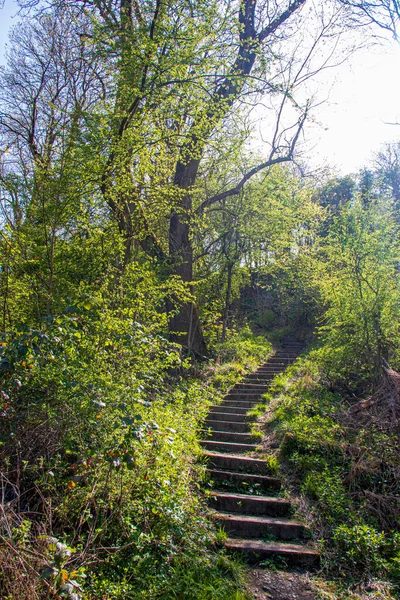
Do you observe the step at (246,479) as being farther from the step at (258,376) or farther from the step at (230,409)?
the step at (258,376)

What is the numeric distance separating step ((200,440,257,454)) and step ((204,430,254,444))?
24 centimetres

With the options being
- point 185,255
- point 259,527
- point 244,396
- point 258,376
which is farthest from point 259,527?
point 185,255

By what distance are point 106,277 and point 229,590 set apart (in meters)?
4.01

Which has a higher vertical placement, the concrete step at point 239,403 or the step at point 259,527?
the concrete step at point 239,403

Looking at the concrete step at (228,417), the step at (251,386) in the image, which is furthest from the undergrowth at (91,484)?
the step at (251,386)

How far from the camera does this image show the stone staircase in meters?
4.81

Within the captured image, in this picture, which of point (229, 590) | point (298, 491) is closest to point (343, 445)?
point (298, 491)

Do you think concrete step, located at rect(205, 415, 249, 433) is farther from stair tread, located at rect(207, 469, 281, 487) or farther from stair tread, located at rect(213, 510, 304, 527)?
stair tread, located at rect(213, 510, 304, 527)

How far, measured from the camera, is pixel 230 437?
782 centimetres

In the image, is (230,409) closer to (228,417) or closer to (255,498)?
(228,417)

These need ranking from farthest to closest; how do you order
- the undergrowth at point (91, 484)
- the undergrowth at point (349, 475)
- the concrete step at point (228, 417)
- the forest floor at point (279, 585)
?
the concrete step at point (228, 417), the undergrowth at point (349, 475), the forest floor at point (279, 585), the undergrowth at point (91, 484)

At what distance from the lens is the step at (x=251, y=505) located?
566 cm

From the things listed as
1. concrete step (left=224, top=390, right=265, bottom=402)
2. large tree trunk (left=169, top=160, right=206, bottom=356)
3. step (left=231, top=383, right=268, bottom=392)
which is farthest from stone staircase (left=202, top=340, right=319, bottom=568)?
large tree trunk (left=169, top=160, right=206, bottom=356)

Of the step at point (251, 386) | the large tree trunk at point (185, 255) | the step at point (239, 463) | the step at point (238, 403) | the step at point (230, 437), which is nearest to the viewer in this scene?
the step at point (239, 463)
